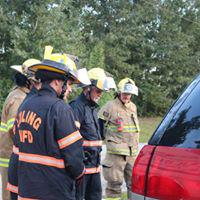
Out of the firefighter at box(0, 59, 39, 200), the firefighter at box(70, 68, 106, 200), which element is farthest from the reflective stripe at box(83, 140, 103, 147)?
the firefighter at box(0, 59, 39, 200)

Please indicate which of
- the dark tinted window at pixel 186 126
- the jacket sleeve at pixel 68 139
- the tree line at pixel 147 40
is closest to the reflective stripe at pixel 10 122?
the jacket sleeve at pixel 68 139

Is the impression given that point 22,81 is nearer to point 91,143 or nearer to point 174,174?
point 91,143

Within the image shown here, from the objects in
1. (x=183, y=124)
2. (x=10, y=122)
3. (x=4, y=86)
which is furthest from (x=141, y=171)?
(x=4, y=86)

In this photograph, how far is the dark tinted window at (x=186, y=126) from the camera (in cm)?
238

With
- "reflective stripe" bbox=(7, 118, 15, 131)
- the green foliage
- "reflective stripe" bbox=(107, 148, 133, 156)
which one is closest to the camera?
"reflective stripe" bbox=(7, 118, 15, 131)

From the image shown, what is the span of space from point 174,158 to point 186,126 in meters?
0.18

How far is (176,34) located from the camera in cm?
2573

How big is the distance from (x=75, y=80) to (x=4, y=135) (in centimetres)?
172

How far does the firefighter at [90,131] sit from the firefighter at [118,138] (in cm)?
117

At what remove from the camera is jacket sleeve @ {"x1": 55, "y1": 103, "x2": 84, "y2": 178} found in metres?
3.32

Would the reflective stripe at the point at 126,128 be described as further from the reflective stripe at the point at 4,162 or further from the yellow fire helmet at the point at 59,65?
the yellow fire helmet at the point at 59,65

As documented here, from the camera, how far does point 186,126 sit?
7.97ft

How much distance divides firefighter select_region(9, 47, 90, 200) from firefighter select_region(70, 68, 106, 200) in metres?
1.70

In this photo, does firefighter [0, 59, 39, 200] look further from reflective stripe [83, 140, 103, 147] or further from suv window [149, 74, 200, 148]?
suv window [149, 74, 200, 148]
